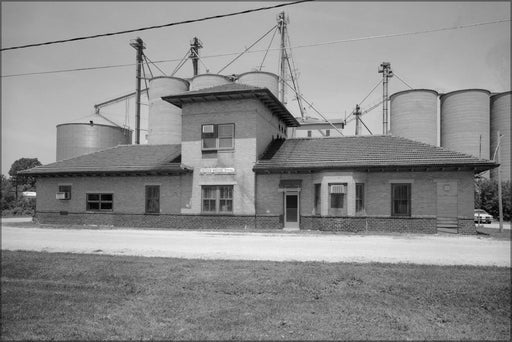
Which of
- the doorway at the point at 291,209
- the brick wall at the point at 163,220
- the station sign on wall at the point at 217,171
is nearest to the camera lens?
the doorway at the point at 291,209

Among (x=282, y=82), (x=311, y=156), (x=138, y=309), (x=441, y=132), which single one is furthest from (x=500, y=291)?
(x=441, y=132)

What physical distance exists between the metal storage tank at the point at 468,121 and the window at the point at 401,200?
25.4 m

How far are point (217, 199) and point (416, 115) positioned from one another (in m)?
29.3

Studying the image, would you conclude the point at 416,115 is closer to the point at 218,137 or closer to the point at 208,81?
the point at 208,81

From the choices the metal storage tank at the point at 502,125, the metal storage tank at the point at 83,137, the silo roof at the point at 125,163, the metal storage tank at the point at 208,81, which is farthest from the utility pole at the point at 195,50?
the metal storage tank at the point at 502,125

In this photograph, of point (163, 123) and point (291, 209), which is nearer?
point (291, 209)

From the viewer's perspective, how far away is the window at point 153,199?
1001 inches

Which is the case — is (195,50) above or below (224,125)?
above

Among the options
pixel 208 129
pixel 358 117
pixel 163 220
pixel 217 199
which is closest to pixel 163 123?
pixel 208 129

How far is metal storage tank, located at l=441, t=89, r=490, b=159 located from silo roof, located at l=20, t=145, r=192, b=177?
3163 centimetres

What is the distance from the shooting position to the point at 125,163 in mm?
26859

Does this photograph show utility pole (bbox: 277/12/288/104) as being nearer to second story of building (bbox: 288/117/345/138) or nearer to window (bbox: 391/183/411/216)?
second story of building (bbox: 288/117/345/138)

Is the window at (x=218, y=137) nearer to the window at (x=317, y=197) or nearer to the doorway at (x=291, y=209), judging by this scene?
the doorway at (x=291, y=209)

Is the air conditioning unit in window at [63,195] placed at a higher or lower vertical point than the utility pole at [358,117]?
lower
